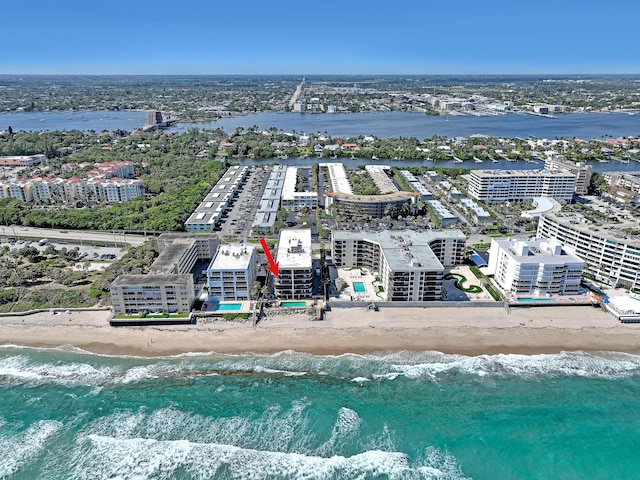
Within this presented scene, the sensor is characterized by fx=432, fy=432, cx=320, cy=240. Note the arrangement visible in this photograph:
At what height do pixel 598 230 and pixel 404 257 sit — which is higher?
pixel 598 230

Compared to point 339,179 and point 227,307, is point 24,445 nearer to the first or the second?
point 227,307

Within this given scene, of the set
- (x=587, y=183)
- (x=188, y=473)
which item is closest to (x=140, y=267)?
(x=188, y=473)

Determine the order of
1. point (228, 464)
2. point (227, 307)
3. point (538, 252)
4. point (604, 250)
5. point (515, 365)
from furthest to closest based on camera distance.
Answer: point (604, 250) < point (538, 252) < point (227, 307) < point (515, 365) < point (228, 464)

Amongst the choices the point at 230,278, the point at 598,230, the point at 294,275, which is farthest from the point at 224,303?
the point at 598,230

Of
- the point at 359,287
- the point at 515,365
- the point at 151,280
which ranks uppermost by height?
the point at 151,280

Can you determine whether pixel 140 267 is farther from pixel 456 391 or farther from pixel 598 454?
pixel 598 454

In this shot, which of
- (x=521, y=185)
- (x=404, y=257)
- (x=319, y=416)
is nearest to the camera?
(x=319, y=416)
